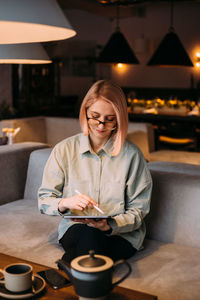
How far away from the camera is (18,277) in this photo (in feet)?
4.21

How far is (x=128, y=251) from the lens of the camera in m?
2.04

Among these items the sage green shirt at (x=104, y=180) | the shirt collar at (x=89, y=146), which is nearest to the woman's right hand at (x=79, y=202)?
the sage green shirt at (x=104, y=180)

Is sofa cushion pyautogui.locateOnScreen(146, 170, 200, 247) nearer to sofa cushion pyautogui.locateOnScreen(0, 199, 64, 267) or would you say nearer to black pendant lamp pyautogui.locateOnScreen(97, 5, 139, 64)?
sofa cushion pyautogui.locateOnScreen(0, 199, 64, 267)

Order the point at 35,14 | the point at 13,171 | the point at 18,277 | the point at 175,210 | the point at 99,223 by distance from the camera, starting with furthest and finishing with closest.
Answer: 1. the point at 13,171
2. the point at 175,210
3. the point at 99,223
4. the point at 18,277
5. the point at 35,14

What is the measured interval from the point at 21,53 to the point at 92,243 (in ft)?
4.24

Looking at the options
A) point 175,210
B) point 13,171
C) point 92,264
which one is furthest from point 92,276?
point 13,171

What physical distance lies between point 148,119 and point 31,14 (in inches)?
245

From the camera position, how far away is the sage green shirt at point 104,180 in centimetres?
204

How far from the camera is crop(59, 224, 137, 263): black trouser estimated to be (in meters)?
1.82

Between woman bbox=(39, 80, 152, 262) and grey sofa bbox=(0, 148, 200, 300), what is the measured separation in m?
0.14

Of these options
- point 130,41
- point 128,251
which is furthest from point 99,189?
point 130,41

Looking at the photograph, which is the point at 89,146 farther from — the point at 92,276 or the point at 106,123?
the point at 92,276

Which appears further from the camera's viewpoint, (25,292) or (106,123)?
(106,123)

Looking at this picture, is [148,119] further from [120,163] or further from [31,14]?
[31,14]
